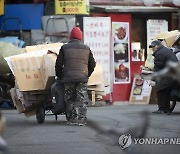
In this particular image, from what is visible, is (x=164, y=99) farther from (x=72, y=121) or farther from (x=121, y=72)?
(x=121, y=72)

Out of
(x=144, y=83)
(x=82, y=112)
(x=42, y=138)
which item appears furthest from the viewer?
(x=144, y=83)

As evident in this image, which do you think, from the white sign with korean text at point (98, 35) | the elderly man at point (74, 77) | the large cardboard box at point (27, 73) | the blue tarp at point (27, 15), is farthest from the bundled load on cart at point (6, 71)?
the elderly man at point (74, 77)

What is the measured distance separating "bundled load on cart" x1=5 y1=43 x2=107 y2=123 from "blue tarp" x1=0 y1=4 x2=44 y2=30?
6387 millimetres

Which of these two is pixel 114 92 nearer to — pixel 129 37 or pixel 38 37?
pixel 129 37

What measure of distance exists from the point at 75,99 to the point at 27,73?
1.24 metres

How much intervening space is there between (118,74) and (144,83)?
942 mm

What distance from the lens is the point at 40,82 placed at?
11.9 meters

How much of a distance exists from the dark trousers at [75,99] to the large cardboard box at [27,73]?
756mm

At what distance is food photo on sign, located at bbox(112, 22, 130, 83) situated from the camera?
763 inches

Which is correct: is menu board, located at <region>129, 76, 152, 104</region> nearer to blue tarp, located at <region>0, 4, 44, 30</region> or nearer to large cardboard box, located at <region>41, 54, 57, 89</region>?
blue tarp, located at <region>0, 4, 44, 30</region>

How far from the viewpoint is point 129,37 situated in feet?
65.0

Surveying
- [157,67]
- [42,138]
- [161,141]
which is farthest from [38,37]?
[161,141]

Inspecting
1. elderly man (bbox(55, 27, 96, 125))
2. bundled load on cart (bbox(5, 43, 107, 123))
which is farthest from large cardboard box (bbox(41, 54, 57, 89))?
elderly man (bbox(55, 27, 96, 125))

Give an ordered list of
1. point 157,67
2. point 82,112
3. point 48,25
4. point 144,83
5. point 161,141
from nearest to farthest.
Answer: point 161,141 < point 82,112 < point 157,67 < point 48,25 < point 144,83
